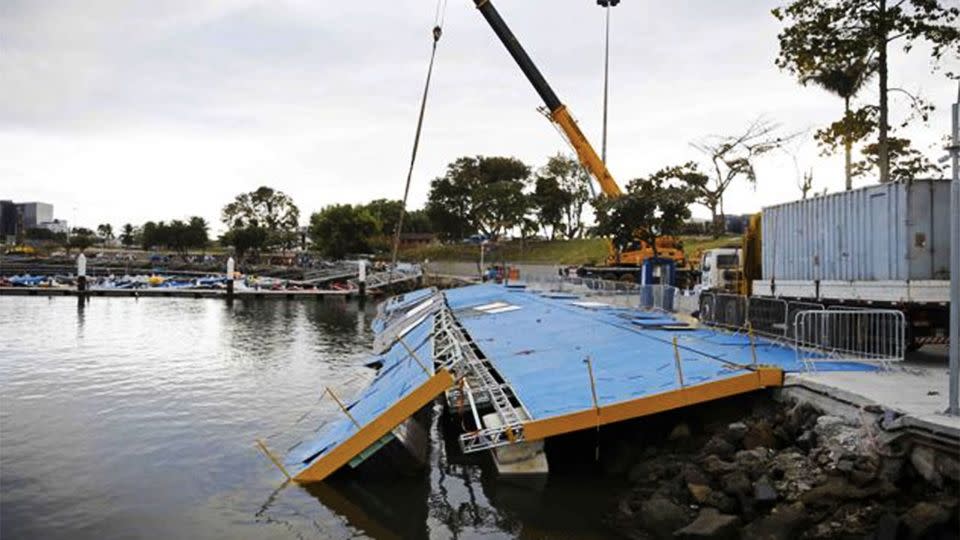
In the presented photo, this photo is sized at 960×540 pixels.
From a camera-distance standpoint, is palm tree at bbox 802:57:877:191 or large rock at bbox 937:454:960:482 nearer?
large rock at bbox 937:454:960:482

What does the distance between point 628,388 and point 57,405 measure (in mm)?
15403

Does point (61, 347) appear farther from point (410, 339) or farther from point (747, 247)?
point (747, 247)

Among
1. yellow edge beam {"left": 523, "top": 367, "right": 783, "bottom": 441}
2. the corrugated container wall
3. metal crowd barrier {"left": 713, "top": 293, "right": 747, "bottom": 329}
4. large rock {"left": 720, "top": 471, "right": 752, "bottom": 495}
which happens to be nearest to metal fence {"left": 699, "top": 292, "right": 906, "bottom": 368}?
metal crowd barrier {"left": 713, "top": 293, "right": 747, "bottom": 329}

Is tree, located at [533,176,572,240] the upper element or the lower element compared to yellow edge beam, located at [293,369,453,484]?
upper

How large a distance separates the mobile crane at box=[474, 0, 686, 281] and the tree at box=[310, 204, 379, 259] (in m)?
61.0

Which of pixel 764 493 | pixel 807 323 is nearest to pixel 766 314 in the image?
pixel 807 323

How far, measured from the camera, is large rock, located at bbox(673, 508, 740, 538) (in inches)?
346

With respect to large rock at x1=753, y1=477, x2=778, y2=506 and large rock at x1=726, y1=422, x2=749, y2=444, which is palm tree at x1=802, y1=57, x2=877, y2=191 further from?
large rock at x1=753, y1=477, x2=778, y2=506

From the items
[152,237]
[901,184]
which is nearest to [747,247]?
[901,184]

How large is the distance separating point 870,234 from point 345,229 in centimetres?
8956

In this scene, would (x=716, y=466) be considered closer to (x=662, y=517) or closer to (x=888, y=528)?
(x=662, y=517)

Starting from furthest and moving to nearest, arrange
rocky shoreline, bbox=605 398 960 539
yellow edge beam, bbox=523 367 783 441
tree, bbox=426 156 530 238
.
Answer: tree, bbox=426 156 530 238 → yellow edge beam, bbox=523 367 783 441 → rocky shoreline, bbox=605 398 960 539

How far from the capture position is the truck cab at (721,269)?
27.8 m

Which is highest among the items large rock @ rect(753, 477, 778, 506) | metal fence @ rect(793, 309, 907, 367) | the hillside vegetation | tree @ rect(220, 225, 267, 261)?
tree @ rect(220, 225, 267, 261)
